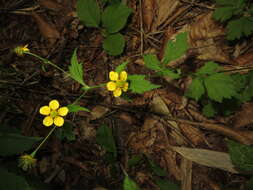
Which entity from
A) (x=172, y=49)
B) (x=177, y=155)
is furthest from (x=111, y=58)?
(x=177, y=155)

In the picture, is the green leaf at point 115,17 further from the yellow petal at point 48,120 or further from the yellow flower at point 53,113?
the yellow petal at point 48,120

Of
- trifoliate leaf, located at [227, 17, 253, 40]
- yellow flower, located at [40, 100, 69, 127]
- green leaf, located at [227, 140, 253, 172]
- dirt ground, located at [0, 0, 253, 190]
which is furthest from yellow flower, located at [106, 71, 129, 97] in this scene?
trifoliate leaf, located at [227, 17, 253, 40]

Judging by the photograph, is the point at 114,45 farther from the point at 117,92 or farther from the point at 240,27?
the point at 240,27

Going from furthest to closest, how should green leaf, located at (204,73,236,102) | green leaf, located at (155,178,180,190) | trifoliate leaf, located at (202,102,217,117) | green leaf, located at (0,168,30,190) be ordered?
trifoliate leaf, located at (202,102,217,117)
green leaf, located at (155,178,180,190)
green leaf, located at (204,73,236,102)
green leaf, located at (0,168,30,190)

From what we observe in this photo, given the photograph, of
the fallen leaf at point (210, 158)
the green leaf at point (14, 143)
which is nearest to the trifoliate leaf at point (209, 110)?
the fallen leaf at point (210, 158)

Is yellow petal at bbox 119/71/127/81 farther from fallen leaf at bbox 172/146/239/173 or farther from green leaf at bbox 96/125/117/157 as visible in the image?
fallen leaf at bbox 172/146/239/173
